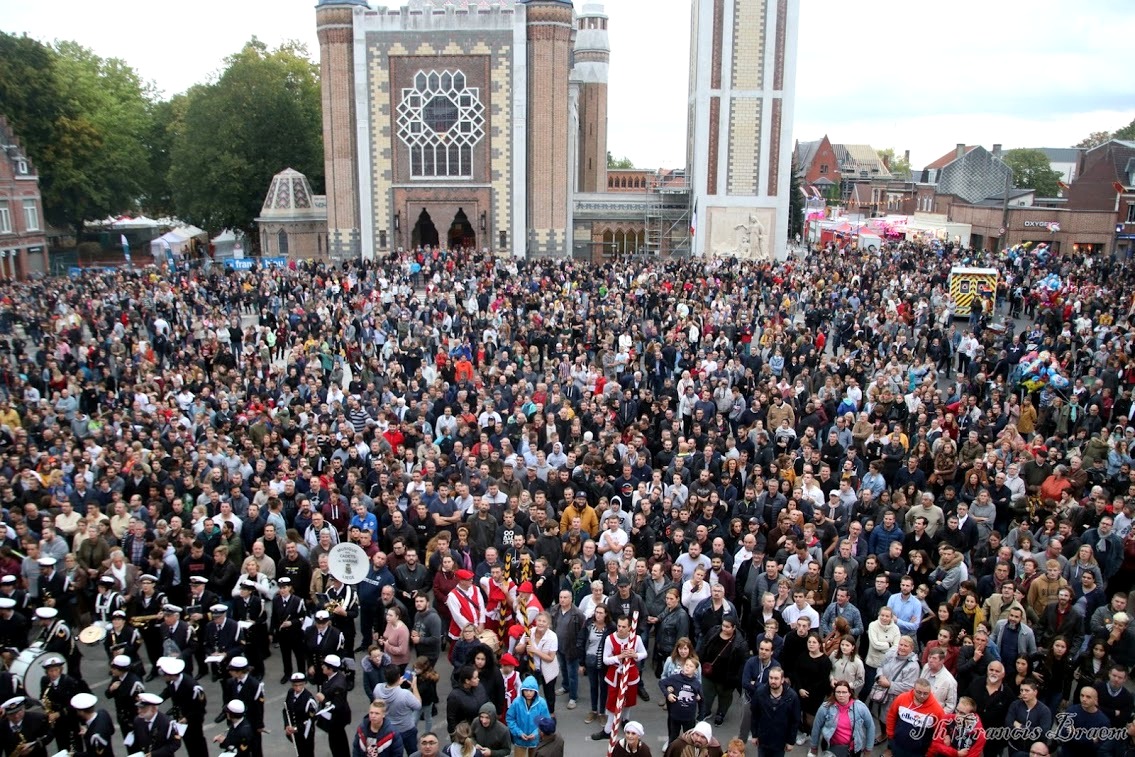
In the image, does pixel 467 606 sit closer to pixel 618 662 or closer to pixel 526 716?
pixel 618 662

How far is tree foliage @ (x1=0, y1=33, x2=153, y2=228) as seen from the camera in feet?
140

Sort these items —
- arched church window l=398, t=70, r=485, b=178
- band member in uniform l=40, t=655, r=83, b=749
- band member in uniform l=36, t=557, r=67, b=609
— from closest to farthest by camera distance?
band member in uniform l=40, t=655, r=83, b=749 → band member in uniform l=36, t=557, r=67, b=609 → arched church window l=398, t=70, r=485, b=178

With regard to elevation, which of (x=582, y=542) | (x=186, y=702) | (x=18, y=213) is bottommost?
(x=186, y=702)

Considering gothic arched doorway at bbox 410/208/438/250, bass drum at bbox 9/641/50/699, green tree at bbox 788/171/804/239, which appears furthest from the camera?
green tree at bbox 788/171/804/239

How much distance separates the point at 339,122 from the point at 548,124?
30.7 feet

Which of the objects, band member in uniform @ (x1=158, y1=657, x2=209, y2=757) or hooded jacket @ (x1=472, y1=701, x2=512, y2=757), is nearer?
hooded jacket @ (x1=472, y1=701, x2=512, y2=757)

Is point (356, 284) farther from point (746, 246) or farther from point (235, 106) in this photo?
point (235, 106)

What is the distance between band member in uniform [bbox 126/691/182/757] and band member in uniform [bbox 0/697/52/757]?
0.83m

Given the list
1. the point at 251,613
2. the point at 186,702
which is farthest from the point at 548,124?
the point at 186,702

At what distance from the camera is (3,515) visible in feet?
36.0

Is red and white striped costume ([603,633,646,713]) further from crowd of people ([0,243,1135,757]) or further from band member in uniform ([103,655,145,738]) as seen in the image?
band member in uniform ([103,655,145,738])

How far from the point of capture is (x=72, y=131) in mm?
45125

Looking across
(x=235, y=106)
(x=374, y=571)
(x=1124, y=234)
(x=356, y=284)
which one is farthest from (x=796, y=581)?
(x=1124, y=234)

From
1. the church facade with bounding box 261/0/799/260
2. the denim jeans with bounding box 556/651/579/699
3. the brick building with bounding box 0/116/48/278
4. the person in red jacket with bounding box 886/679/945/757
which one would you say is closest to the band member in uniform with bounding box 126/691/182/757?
the denim jeans with bounding box 556/651/579/699
